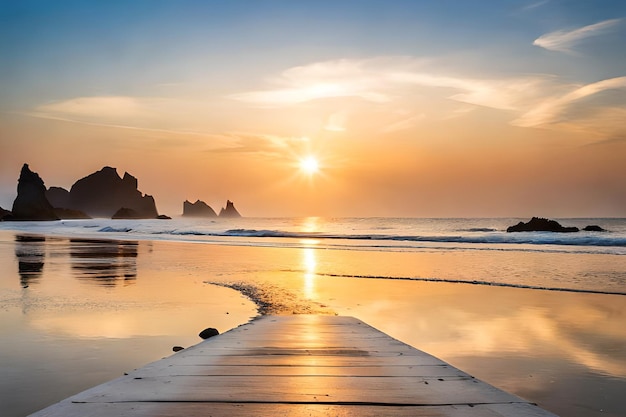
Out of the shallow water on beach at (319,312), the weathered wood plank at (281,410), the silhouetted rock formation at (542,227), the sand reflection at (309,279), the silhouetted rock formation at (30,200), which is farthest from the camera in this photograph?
the silhouetted rock formation at (30,200)

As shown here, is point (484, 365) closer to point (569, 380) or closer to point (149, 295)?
point (569, 380)

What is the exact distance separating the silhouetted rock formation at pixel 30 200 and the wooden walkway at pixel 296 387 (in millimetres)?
204101

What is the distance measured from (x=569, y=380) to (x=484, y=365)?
1.07 m

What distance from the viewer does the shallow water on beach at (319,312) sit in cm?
617

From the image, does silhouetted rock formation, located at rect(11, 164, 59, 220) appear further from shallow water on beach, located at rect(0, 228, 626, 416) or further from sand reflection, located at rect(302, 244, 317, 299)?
sand reflection, located at rect(302, 244, 317, 299)

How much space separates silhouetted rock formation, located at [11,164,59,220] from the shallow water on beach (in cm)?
18753

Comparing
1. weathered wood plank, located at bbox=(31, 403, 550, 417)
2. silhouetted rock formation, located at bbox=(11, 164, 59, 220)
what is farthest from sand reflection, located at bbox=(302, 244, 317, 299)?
silhouetted rock formation, located at bbox=(11, 164, 59, 220)

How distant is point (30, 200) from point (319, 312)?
20392 cm

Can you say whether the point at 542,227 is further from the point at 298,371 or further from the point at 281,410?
the point at 281,410

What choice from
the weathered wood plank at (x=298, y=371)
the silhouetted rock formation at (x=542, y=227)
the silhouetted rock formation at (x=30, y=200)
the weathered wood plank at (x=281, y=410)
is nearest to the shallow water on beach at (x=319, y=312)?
the weathered wood plank at (x=298, y=371)

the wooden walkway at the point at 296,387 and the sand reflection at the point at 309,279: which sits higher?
the wooden walkway at the point at 296,387

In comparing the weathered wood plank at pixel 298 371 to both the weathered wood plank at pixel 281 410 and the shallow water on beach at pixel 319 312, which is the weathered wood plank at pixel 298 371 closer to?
the weathered wood plank at pixel 281 410

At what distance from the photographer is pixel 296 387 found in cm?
426

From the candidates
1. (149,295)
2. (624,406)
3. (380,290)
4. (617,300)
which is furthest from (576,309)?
(149,295)
